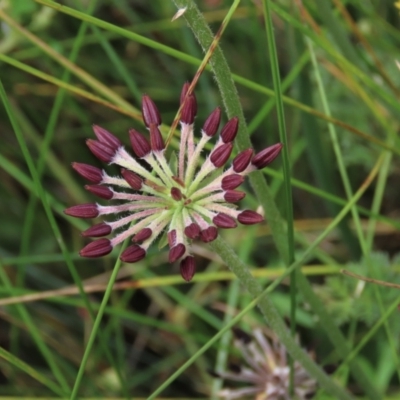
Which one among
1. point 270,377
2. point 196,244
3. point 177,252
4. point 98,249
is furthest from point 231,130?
point 196,244

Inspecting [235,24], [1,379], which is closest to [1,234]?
[1,379]

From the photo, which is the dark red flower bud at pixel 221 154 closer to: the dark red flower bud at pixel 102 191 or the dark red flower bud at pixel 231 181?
the dark red flower bud at pixel 231 181

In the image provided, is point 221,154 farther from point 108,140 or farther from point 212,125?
point 108,140

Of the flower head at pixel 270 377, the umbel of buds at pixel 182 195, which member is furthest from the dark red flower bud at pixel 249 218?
the flower head at pixel 270 377

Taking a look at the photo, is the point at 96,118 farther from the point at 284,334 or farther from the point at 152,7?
the point at 284,334

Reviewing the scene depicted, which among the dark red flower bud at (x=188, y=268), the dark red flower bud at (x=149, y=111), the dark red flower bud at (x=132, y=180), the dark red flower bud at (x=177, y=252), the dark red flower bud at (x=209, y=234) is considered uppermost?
the dark red flower bud at (x=149, y=111)

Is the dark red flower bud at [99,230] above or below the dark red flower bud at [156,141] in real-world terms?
below
